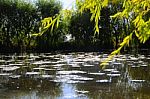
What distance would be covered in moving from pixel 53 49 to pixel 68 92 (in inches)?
1384

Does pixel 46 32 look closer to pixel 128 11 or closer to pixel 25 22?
pixel 25 22

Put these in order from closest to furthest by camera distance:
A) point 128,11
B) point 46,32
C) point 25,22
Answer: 1. point 128,11
2. point 46,32
3. point 25,22

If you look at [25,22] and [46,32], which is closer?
[46,32]

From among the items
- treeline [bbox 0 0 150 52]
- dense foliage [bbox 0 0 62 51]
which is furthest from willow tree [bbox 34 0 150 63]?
dense foliage [bbox 0 0 62 51]

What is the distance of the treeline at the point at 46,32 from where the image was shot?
45.7 m

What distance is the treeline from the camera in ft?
150

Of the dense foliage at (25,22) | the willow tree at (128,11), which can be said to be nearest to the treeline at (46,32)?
the dense foliage at (25,22)

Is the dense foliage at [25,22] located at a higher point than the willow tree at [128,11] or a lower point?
higher

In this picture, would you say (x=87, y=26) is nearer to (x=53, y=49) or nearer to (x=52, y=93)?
(x=53, y=49)

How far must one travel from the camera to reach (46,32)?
46.4 metres

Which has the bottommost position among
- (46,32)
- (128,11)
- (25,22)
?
(128,11)

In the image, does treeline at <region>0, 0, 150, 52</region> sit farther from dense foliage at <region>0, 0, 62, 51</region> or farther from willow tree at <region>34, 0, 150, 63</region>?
willow tree at <region>34, 0, 150, 63</region>

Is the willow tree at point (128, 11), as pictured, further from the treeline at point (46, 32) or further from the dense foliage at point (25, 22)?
the dense foliage at point (25, 22)

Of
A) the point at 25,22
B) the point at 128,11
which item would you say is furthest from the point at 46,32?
the point at 128,11
